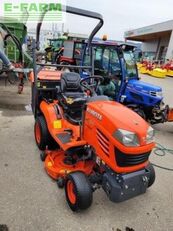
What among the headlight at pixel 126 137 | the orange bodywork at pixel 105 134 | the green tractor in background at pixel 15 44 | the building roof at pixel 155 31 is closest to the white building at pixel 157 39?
the building roof at pixel 155 31

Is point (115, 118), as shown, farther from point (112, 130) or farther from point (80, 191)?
point (80, 191)

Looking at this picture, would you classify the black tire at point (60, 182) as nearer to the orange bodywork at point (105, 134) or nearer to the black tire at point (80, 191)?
the orange bodywork at point (105, 134)

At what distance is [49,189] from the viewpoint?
8.38 ft

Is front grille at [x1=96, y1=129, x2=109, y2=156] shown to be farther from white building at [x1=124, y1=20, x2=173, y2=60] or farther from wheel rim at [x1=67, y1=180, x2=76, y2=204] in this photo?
white building at [x1=124, y1=20, x2=173, y2=60]

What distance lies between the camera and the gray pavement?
2.12 m

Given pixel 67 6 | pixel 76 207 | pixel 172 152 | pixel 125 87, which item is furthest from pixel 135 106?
pixel 76 207

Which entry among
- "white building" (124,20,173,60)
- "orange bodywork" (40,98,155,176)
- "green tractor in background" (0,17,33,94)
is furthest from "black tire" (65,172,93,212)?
"white building" (124,20,173,60)

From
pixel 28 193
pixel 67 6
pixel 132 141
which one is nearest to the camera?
pixel 132 141

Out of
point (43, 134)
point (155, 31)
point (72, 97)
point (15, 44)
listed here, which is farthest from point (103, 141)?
point (155, 31)

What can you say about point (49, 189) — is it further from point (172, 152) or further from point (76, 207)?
point (172, 152)

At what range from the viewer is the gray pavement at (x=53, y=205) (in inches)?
83.7

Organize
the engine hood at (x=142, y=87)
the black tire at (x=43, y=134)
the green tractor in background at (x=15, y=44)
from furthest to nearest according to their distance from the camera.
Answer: the green tractor in background at (x=15, y=44), the engine hood at (x=142, y=87), the black tire at (x=43, y=134)

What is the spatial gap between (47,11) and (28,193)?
2185 millimetres

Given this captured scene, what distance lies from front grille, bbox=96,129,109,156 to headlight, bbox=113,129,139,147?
0.15m
